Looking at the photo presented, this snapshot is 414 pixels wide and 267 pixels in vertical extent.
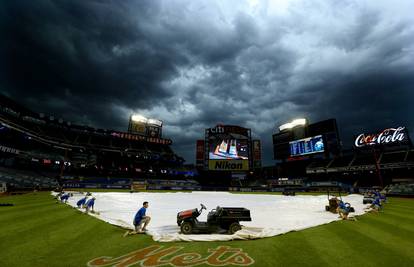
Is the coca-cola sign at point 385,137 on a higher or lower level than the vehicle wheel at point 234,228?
higher

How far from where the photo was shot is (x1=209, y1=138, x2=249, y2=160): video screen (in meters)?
72.5

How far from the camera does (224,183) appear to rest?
3460 inches

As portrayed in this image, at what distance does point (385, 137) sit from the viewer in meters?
54.9

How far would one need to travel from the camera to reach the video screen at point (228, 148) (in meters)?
72.5

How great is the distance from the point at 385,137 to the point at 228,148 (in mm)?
43851

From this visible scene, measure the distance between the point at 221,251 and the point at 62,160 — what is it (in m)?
70.3

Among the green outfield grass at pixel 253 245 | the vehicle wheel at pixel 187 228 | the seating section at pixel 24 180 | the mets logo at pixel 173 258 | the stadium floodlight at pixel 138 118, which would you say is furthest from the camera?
the stadium floodlight at pixel 138 118

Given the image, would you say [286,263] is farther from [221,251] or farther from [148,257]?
[148,257]

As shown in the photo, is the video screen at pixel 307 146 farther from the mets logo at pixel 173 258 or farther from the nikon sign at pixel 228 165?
the mets logo at pixel 173 258

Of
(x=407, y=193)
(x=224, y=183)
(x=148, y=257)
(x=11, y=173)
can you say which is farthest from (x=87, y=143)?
(x=407, y=193)

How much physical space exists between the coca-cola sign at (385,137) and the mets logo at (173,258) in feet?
216

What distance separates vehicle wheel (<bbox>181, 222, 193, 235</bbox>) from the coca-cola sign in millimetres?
65225

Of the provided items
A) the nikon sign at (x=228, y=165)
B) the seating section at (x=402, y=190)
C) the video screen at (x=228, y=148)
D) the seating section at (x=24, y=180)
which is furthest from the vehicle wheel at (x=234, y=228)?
the video screen at (x=228, y=148)

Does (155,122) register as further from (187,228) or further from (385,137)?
(187,228)
